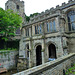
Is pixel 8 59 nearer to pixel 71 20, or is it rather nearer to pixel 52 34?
pixel 52 34

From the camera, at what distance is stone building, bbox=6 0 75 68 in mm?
11656

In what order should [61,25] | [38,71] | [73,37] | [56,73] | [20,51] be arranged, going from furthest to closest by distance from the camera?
[20,51]
[73,37]
[61,25]
[56,73]
[38,71]

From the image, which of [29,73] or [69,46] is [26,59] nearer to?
[69,46]

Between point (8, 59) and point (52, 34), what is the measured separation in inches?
424

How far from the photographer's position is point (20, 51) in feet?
57.9

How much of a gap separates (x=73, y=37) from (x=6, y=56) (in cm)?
1376

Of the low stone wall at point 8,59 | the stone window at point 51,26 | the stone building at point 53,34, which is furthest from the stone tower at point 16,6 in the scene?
the stone window at point 51,26

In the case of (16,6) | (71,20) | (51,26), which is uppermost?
(16,6)

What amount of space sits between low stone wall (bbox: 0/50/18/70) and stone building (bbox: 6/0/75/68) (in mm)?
1768

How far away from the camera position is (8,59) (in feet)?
52.2

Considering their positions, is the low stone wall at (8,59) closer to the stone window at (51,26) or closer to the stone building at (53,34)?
the stone building at (53,34)

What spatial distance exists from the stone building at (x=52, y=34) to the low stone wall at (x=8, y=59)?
177cm

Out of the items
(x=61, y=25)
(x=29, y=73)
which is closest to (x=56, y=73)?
(x=29, y=73)

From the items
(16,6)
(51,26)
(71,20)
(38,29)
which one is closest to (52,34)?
(51,26)
